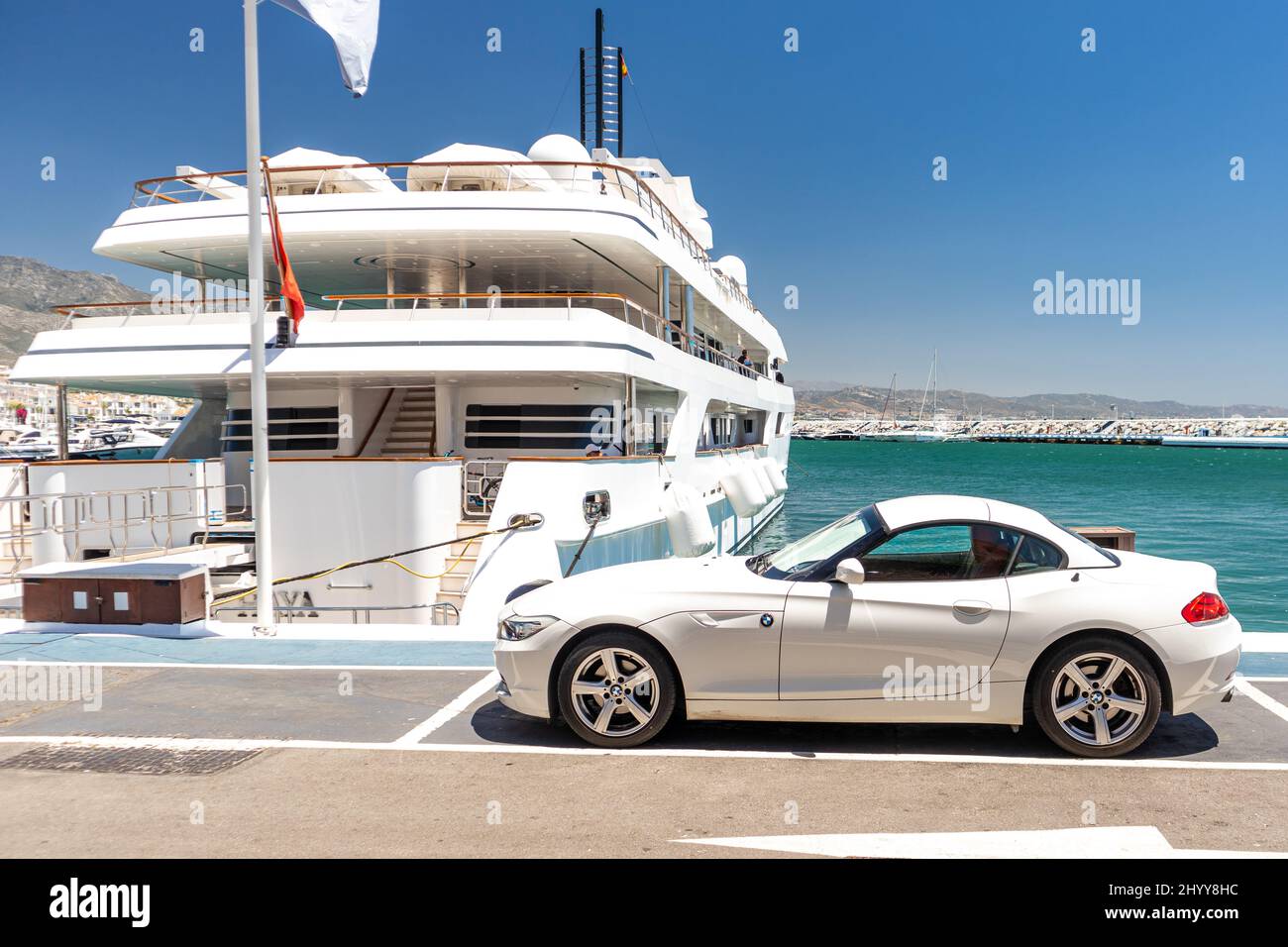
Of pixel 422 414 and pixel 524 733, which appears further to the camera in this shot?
pixel 422 414

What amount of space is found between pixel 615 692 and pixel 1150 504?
50.0 meters

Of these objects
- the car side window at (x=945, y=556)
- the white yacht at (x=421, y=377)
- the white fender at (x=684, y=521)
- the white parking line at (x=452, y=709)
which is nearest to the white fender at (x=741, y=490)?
the white yacht at (x=421, y=377)

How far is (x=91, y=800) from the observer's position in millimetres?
4527

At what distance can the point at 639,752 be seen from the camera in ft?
16.9

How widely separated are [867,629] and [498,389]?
10876 mm

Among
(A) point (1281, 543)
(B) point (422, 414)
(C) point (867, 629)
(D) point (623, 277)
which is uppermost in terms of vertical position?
(D) point (623, 277)

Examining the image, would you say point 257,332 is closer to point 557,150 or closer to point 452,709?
point 452,709

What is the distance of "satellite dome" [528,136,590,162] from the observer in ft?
64.2

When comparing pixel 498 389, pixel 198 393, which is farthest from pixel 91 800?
pixel 198 393

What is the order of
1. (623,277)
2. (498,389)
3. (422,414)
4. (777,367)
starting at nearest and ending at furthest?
(498,389)
(422,414)
(623,277)
(777,367)

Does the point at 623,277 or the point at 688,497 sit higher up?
the point at 623,277

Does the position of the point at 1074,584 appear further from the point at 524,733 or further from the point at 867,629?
the point at 524,733

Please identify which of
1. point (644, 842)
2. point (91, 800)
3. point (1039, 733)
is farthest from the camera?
point (1039, 733)

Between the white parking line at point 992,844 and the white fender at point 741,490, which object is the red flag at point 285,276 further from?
the white fender at point 741,490
